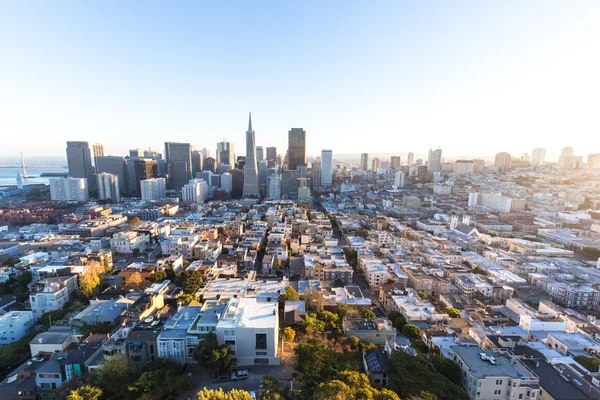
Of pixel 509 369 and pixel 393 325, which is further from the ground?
pixel 509 369

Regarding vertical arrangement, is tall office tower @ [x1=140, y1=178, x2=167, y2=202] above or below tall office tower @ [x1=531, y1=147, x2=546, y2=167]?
below

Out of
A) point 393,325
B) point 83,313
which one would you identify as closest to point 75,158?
point 83,313

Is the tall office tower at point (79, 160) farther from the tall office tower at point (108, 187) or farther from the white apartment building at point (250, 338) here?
the white apartment building at point (250, 338)

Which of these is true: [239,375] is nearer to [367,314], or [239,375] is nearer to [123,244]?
[367,314]

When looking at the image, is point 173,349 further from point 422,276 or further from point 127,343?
point 422,276

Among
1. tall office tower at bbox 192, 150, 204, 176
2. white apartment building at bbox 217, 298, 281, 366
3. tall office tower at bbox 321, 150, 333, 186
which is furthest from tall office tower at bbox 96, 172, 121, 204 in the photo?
white apartment building at bbox 217, 298, 281, 366

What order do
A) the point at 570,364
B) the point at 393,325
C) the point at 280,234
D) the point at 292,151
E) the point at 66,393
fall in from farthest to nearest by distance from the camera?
the point at 292,151 < the point at 280,234 < the point at 393,325 < the point at 570,364 < the point at 66,393

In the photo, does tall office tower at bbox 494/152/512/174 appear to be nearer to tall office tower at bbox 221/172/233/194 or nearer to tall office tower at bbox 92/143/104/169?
tall office tower at bbox 221/172/233/194
